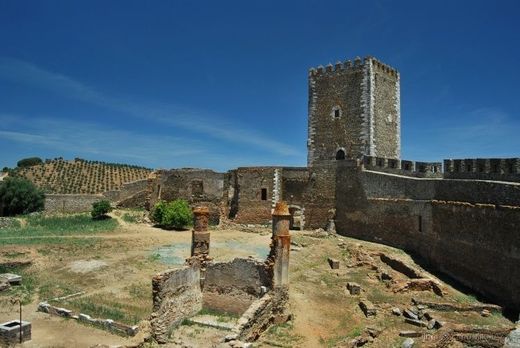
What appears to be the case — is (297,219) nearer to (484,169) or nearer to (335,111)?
(335,111)

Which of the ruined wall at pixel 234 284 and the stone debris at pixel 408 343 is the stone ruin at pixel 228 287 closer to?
the ruined wall at pixel 234 284

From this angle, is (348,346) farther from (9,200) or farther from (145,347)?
(9,200)

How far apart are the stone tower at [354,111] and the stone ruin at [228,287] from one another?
12248 mm

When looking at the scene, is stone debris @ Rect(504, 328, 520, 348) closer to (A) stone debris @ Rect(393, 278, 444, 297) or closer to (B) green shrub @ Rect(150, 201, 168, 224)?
(A) stone debris @ Rect(393, 278, 444, 297)

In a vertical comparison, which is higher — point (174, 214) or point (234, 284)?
point (174, 214)

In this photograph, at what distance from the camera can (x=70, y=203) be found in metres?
35.2

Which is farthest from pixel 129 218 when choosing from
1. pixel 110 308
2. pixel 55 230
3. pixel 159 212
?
pixel 110 308

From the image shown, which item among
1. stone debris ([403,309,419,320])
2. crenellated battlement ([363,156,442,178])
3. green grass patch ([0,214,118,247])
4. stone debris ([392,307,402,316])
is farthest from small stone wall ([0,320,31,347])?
crenellated battlement ([363,156,442,178])

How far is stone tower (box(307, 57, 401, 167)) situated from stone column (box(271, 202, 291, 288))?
1205 cm

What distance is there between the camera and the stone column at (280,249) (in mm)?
12555

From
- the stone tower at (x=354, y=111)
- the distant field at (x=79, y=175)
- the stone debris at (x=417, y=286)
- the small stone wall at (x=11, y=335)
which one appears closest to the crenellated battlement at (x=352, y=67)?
the stone tower at (x=354, y=111)

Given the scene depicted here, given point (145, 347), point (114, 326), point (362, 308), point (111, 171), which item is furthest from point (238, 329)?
point (111, 171)

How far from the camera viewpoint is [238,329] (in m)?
9.91

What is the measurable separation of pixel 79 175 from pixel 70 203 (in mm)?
26653
